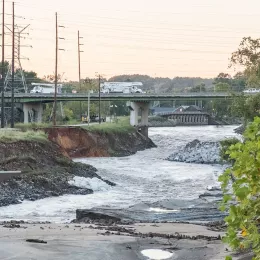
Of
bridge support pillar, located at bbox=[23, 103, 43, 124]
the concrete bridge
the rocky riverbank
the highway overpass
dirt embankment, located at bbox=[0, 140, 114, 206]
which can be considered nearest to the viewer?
dirt embankment, located at bbox=[0, 140, 114, 206]

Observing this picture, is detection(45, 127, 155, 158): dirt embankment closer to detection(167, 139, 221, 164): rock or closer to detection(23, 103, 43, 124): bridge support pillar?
detection(167, 139, 221, 164): rock

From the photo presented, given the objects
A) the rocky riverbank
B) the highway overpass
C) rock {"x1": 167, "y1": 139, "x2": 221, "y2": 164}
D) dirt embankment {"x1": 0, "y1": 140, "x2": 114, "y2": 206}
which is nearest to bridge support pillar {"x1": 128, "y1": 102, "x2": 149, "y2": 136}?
the highway overpass

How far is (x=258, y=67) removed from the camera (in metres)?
33.1

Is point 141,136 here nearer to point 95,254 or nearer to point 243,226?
point 95,254

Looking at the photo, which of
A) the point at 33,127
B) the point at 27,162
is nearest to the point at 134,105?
the point at 33,127

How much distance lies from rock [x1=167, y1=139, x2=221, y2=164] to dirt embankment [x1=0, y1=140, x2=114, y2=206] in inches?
762

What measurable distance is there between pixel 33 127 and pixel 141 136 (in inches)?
1182

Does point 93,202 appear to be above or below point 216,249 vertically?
below

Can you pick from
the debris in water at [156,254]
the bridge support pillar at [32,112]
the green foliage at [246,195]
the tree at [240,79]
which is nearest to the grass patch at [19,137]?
the tree at [240,79]

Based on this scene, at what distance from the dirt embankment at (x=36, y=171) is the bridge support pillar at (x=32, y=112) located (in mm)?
44124

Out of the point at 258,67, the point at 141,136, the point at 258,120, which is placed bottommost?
the point at 141,136

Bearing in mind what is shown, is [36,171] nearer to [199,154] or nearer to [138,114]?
[199,154]

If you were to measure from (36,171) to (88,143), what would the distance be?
26776 millimetres

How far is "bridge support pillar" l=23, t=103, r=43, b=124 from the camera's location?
89.8 m
